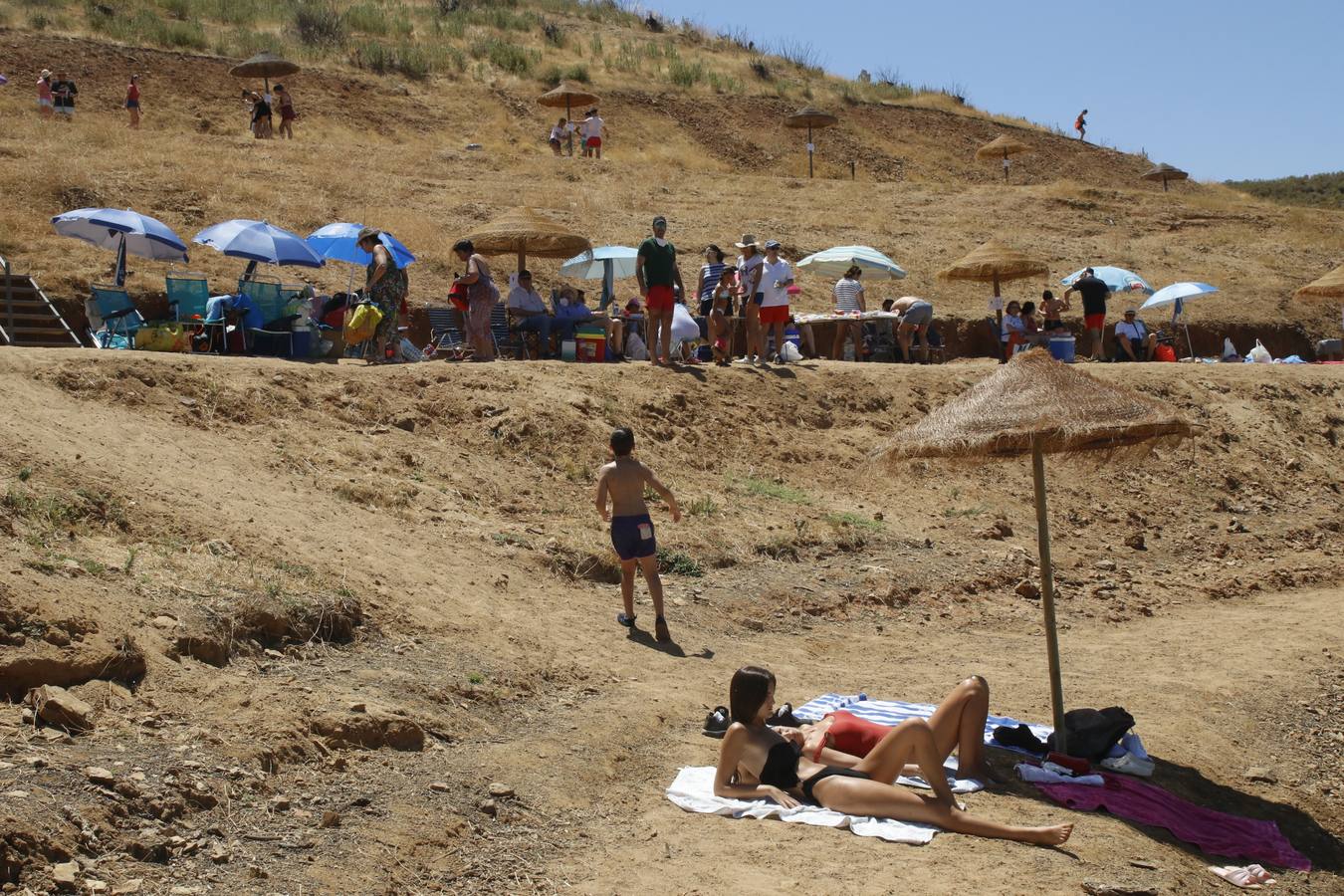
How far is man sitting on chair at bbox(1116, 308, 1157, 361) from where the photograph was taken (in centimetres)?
2130

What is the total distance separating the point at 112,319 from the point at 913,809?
36.4 ft

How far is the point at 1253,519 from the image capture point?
53.9ft

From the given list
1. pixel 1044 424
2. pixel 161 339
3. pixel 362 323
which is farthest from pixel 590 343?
pixel 1044 424

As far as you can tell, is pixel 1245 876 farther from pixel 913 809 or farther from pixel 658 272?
pixel 658 272


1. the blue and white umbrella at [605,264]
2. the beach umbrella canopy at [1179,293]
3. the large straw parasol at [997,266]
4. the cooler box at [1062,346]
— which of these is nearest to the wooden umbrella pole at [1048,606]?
the blue and white umbrella at [605,264]

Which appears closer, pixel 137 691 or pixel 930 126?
pixel 137 691

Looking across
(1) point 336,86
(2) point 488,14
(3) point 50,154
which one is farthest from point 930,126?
(3) point 50,154

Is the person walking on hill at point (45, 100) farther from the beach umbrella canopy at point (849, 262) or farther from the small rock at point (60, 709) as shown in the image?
the small rock at point (60, 709)

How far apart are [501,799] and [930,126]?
4061 centimetres

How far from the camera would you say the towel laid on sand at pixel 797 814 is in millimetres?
6133

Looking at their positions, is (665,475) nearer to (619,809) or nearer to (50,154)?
(619,809)

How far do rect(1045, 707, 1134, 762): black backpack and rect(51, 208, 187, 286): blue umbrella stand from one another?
38.2 feet

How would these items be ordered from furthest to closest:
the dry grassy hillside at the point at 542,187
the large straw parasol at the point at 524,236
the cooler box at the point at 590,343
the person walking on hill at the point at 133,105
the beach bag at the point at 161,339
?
the person walking on hill at the point at 133,105, the dry grassy hillside at the point at 542,187, the large straw parasol at the point at 524,236, the cooler box at the point at 590,343, the beach bag at the point at 161,339

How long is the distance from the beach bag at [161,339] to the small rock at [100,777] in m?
9.09
